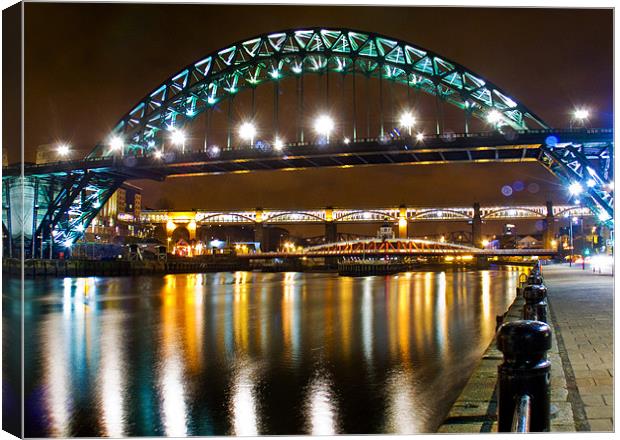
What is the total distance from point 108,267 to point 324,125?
1087 inches

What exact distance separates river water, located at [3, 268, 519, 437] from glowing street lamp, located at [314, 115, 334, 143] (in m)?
28.8

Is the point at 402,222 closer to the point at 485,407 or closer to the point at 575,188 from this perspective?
the point at 575,188

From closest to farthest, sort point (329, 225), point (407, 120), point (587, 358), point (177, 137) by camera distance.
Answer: point (587, 358) → point (407, 120) → point (177, 137) → point (329, 225)

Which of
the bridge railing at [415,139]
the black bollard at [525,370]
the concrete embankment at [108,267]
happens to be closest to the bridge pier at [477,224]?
the concrete embankment at [108,267]

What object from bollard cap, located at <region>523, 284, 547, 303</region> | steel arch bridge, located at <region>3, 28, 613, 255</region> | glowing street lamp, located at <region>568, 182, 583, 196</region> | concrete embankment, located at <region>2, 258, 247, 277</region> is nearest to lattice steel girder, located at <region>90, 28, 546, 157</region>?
steel arch bridge, located at <region>3, 28, 613, 255</region>

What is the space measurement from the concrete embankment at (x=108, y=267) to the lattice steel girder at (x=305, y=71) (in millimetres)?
11001

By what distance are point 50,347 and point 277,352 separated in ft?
18.3

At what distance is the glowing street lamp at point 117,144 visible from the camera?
50.2 m

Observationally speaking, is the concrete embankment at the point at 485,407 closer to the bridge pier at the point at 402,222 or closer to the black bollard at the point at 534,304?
the black bollard at the point at 534,304

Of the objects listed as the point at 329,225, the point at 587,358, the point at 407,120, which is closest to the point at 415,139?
the point at 407,120

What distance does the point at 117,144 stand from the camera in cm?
5066

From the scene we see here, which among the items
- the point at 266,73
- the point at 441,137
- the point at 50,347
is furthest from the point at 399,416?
the point at 266,73

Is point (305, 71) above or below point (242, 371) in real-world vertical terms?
above

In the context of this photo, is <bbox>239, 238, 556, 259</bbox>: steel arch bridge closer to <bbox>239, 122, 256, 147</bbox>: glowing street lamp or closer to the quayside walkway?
<bbox>239, 122, 256, 147</bbox>: glowing street lamp
